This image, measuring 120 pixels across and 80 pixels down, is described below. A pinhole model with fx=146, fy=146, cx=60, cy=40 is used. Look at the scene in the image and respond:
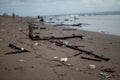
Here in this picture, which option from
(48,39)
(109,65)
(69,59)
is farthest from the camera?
(48,39)

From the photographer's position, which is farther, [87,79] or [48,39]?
[48,39]

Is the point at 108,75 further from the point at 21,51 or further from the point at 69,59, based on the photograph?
the point at 21,51

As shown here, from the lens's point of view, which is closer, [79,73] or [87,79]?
[87,79]

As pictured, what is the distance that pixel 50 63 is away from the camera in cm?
528

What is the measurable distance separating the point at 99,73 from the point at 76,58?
1.64m

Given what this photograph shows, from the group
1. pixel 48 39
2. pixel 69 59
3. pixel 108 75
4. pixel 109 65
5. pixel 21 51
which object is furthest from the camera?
pixel 48 39

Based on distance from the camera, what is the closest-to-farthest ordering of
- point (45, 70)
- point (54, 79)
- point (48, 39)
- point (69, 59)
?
point (54, 79) → point (45, 70) → point (69, 59) → point (48, 39)

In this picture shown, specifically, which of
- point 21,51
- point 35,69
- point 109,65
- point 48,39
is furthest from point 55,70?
point 48,39

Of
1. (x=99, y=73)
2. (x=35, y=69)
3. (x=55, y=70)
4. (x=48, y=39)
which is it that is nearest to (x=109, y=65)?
(x=99, y=73)

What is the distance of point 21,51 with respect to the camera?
6.75 metres

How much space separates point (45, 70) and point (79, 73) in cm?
106

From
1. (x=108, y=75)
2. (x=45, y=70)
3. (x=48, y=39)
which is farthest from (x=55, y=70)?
(x=48, y=39)

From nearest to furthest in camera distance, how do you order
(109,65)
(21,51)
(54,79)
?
(54,79) → (109,65) → (21,51)

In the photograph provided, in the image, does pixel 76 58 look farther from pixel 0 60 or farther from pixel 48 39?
pixel 48 39
